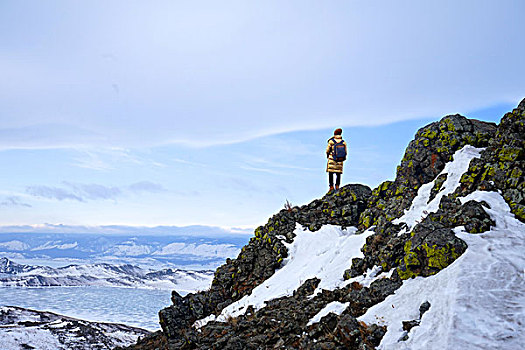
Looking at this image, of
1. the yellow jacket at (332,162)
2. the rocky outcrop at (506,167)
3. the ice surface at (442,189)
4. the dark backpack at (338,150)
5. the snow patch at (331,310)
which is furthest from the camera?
the yellow jacket at (332,162)

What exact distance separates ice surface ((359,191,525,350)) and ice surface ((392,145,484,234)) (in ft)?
12.2

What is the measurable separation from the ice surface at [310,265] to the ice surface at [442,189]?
233 cm

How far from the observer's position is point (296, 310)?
12.8 metres

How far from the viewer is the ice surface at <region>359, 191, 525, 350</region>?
7532 millimetres

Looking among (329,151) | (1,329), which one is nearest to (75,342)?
(1,329)

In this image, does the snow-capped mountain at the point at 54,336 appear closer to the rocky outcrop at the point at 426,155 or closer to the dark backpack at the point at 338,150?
the dark backpack at the point at 338,150

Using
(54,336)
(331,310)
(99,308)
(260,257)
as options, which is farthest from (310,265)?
(99,308)

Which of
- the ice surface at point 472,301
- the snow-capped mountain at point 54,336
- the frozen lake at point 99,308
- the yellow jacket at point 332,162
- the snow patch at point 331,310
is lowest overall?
the frozen lake at point 99,308

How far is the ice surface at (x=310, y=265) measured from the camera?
1586 centimetres

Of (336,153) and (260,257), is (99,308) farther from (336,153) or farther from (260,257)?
(336,153)

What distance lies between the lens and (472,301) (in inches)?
329

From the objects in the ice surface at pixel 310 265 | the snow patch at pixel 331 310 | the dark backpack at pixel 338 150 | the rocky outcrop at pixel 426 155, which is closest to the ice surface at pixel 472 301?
the snow patch at pixel 331 310

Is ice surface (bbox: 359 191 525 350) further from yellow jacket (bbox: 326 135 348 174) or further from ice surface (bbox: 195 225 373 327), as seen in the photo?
yellow jacket (bbox: 326 135 348 174)

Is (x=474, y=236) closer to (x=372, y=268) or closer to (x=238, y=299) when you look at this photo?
(x=372, y=268)
